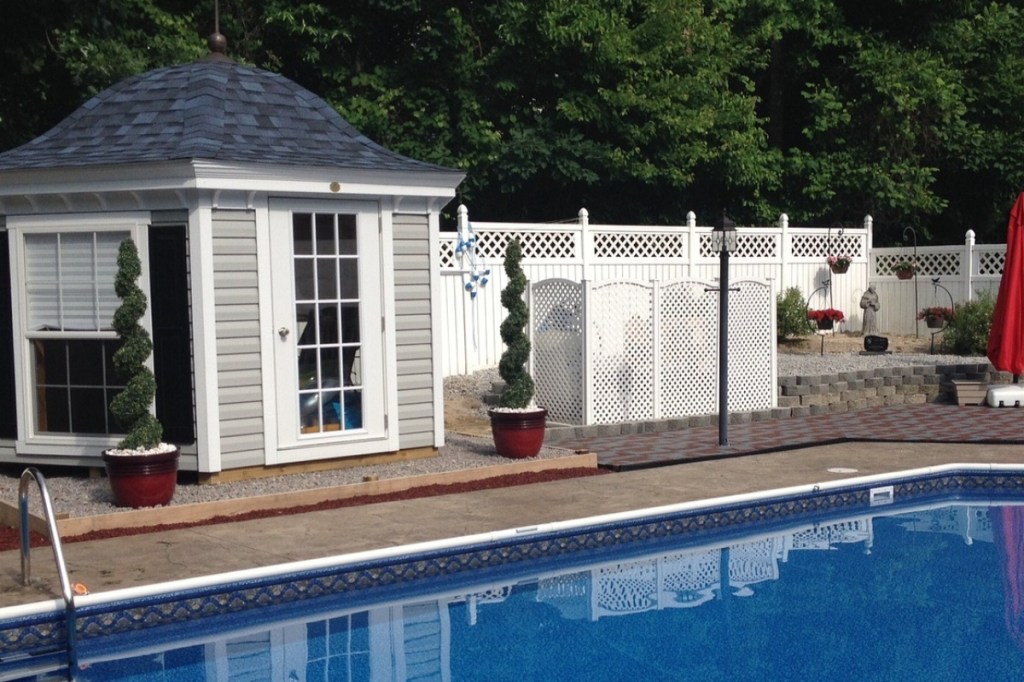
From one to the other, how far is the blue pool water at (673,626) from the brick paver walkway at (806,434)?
2244 mm

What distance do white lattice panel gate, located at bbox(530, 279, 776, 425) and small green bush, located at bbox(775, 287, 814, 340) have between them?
4656 mm

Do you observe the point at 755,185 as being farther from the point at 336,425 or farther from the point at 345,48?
the point at 336,425

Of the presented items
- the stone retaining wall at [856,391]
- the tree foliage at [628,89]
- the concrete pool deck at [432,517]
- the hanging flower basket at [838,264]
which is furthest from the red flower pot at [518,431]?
the hanging flower basket at [838,264]

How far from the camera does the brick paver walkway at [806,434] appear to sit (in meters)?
10.8

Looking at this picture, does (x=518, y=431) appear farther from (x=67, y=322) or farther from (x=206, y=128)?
(x=67, y=322)

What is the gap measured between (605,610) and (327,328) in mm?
3608

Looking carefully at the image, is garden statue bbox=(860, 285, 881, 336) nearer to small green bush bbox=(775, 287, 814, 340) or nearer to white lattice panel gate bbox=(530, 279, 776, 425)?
small green bush bbox=(775, 287, 814, 340)

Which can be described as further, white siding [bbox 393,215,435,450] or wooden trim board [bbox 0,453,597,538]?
white siding [bbox 393,215,435,450]

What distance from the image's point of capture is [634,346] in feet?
40.5

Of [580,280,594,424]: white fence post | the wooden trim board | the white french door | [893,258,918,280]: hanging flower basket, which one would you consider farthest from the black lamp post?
[893,258,918,280]: hanging flower basket

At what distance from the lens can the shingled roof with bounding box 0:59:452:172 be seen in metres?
9.08

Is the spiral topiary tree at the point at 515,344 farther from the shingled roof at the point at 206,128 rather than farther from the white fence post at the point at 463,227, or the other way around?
the white fence post at the point at 463,227

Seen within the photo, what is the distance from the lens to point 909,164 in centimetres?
2167

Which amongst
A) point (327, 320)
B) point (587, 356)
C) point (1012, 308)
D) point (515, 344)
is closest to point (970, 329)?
point (1012, 308)
